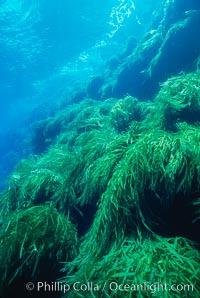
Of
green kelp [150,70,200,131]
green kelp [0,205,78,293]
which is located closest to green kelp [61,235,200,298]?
green kelp [0,205,78,293]

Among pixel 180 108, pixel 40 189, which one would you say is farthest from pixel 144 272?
pixel 180 108

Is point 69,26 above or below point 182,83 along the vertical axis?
above

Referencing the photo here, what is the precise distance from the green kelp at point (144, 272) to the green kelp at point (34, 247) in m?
0.47

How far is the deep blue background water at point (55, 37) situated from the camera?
923 inches

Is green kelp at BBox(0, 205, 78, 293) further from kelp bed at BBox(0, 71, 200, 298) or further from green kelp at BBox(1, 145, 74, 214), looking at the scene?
green kelp at BBox(1, 145, 74, 214)

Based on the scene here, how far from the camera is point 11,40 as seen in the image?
84.8 ft

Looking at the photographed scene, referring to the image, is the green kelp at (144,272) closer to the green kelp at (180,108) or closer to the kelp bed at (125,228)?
Result: the kelp bed at (125,228)

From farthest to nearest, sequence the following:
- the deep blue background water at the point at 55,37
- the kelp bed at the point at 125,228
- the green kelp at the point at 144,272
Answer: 1. the deep blue background water at the point at 55,37
2. the kelp bed at the point at 125,228
3. the green kelp at the point at 144,272

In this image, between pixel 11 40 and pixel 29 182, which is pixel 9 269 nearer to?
pixel 29 182

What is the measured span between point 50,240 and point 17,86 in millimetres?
39366

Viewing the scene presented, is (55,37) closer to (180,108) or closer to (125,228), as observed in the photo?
(180,108)

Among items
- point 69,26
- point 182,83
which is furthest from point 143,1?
point 182,83

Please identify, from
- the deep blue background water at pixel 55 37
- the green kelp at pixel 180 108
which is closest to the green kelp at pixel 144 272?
the green kelp at pixel 180 108

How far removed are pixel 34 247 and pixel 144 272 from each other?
4.39 feet
